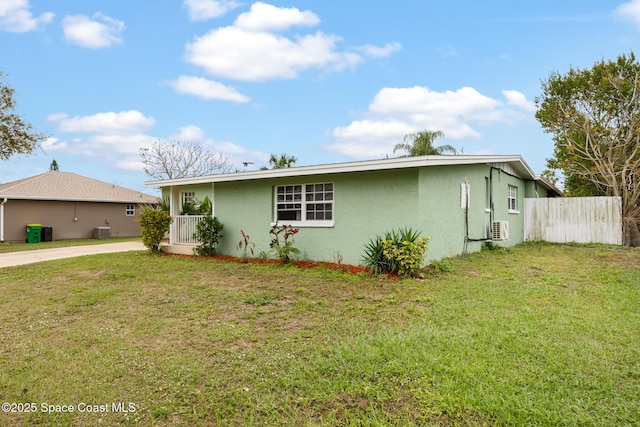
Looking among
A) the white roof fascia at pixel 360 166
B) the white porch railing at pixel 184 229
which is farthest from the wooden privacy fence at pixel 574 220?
the white porch railing at pixel 184 229

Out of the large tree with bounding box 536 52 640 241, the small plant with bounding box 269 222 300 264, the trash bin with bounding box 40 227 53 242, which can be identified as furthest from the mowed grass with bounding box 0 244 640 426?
the trash bin with bounding box 40 227 53 242

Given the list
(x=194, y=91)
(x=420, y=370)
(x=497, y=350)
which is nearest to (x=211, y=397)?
(x=420, y=370)

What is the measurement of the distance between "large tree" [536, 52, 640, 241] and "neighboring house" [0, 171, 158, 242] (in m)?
25.4

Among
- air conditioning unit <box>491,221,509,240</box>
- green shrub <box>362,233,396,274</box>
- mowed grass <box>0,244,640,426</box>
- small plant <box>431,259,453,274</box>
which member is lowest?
mowed grass <box>0,244,640,426</box>

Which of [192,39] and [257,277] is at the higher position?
[192,39]

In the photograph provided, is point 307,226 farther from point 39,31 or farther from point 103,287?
point 39,31

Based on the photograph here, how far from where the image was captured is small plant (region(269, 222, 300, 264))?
966 cm

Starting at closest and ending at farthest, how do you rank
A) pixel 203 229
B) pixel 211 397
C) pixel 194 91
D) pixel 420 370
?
pixel 211 397 → pixel 420 370 → pixel 203 229 → pixel 194 91

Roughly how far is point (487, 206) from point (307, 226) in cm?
648

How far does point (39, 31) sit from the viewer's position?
11789mm

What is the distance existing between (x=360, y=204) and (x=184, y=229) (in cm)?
741

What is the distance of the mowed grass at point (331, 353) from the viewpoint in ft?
9.11

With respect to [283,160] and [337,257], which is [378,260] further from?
[283,160]

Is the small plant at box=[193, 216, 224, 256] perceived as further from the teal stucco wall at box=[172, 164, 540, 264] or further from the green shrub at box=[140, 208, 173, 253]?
the green shrub at box=[140, 208, 173, 253]
